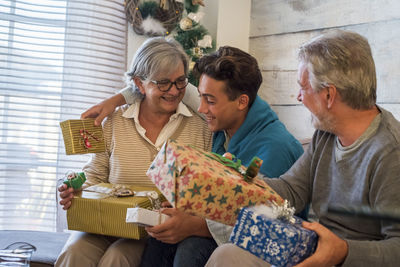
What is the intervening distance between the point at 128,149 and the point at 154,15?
5.69 feet

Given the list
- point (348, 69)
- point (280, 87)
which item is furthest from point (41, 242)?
point (280, 87)

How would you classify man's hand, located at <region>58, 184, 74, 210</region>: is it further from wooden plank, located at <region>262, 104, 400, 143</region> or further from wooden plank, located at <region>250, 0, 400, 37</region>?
wooden plank, located at <region>250, 0, 400, 37</region>

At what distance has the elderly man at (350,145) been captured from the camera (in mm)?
1281

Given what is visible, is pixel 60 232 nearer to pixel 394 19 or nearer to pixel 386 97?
pixel 386 97

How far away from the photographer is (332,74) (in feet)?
4.55

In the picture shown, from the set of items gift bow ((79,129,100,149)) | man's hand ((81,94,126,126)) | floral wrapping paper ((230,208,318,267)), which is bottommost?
A: floral wrapping paper ((230,208,318,267))

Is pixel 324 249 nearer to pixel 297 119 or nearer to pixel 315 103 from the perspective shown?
pixel 315 103

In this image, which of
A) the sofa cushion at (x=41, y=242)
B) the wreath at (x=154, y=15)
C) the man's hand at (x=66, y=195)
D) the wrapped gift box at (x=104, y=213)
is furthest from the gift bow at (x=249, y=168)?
the wreath at (x=154, y=15)

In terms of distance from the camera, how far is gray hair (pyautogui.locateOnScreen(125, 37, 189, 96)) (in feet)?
6.72

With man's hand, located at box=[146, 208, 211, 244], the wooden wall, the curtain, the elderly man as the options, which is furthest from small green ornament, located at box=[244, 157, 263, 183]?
the curtain

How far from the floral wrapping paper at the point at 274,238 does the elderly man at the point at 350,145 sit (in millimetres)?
146

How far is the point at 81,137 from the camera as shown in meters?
1.94

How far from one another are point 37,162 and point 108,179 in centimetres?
110

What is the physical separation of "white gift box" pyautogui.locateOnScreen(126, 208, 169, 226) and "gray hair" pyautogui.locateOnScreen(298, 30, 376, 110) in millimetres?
685
